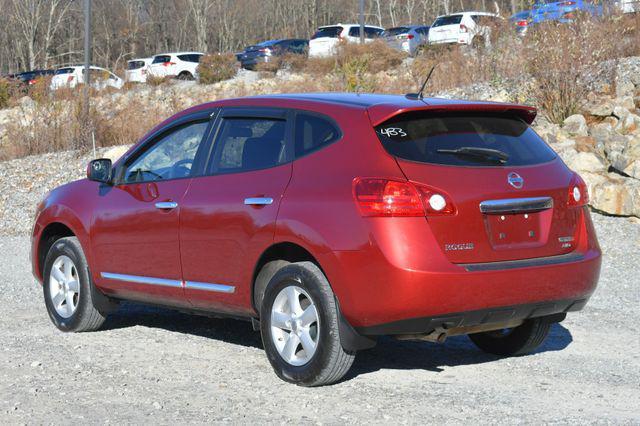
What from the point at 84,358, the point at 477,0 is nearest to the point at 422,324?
the point at 84,358

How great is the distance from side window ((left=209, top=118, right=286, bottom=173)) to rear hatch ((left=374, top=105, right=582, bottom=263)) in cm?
76

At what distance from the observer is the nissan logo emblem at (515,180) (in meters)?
5.69

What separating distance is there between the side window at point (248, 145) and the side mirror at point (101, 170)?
115 cm

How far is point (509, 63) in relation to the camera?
770 inches

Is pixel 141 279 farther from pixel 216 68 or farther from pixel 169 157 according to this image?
pixel 216 68

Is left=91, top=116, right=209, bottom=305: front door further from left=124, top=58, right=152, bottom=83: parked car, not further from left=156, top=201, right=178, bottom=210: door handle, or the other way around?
left=124, top=58, right=152, bottom=83: parked car

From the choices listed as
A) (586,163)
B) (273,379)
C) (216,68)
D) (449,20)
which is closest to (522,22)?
(586,163)

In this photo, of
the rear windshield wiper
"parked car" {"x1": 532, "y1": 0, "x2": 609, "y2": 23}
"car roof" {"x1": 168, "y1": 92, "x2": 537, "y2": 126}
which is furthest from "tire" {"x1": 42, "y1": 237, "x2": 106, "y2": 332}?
"parked car" {"x1": 532, "y1": 0, "x2": 609, "y2": 23}

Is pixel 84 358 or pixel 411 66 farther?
pixel 411 66

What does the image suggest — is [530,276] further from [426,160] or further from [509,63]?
[509,63]

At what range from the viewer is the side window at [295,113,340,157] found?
5914 millimetres

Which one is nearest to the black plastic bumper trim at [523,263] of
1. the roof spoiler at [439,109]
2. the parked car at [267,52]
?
the roof spoiler at [439,109]

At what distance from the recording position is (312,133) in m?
6.03

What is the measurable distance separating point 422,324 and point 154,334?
113 inches
